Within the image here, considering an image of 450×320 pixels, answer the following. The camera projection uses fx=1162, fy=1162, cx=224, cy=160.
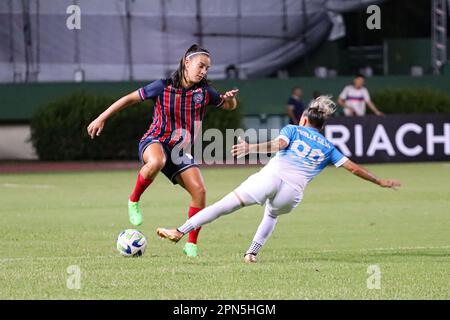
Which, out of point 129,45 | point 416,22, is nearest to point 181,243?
point 129,45

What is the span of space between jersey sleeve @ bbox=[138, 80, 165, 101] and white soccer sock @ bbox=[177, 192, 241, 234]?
6.44 feet

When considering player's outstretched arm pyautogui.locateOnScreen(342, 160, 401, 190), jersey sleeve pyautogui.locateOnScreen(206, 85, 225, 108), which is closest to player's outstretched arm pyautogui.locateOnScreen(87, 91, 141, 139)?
jersey sleeve pyautogui.locateOnScreen(206, 85, 225, 108)

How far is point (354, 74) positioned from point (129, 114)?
802 cm

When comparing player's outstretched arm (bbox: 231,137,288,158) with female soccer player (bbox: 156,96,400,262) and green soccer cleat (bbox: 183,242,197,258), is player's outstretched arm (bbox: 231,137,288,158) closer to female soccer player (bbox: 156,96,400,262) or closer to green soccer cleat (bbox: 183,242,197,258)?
female soccer player (bbox: 156,96,400,262)

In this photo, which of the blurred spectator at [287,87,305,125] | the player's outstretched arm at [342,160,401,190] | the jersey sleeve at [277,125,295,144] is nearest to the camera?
the player's outstretched arm at [342,160,401,190]

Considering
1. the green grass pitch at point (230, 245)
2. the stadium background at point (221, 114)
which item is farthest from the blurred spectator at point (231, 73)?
the green grass pitch at point (230, 245)

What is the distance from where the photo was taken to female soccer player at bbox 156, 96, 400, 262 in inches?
455

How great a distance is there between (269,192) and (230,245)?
2.98 metres

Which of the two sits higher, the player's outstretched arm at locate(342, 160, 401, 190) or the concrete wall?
the player's outstretched arm at locate(342, 160, 401, 190)

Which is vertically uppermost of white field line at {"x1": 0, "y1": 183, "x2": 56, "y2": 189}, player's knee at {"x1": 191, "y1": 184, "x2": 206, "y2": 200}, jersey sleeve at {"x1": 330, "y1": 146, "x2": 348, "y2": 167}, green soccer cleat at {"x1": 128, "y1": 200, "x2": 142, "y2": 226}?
jersey sleeve at {"x1": 330, "y1": 146, "x2": 348, "y2": 167}

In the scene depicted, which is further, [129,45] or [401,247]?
[129,45]

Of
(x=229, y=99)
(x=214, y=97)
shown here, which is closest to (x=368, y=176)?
(x=229, y=99)

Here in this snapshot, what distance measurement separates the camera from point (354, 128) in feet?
98.5
